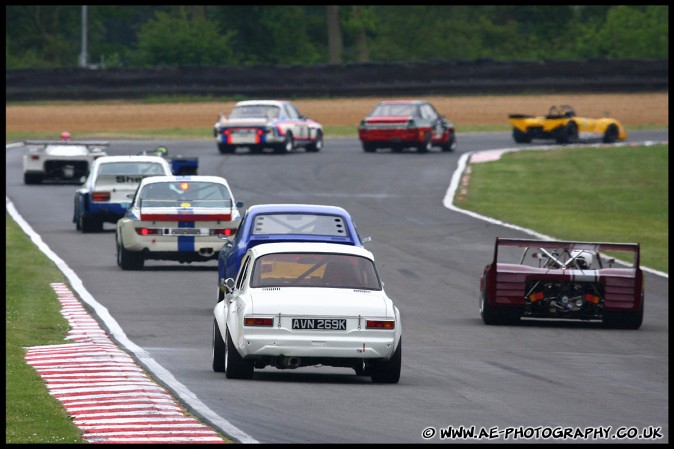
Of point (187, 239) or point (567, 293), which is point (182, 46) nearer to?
point (187, 239)

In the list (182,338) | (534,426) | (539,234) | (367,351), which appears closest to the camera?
(534,426)

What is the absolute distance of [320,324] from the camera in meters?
12.9

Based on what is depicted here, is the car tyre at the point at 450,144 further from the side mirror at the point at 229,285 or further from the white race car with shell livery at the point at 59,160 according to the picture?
the side mirror at the point at 229,285

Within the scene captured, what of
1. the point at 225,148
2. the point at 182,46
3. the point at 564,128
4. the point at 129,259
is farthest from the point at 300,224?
the point at 182,46

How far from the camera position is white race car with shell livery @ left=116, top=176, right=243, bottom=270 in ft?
74.7

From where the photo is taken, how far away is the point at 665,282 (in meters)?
24.3

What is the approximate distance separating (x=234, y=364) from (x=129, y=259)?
1063 cm

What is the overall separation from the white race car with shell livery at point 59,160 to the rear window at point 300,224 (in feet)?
73.3

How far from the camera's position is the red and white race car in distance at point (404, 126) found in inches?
1900

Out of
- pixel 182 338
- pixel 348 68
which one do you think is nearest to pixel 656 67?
pixel 348 68

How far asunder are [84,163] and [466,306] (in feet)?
71.3

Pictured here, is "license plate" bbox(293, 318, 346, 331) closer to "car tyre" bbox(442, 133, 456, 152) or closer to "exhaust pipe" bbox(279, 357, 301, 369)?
"exhaust pipe" bbox(279, 357, 301, 369)

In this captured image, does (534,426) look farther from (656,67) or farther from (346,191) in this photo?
(656,67)

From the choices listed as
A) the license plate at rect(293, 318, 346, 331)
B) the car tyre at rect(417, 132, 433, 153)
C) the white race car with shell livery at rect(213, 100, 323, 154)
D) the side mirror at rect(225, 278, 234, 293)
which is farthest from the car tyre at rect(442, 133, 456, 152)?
the license plate at rect(293, 318, 346, 331)
